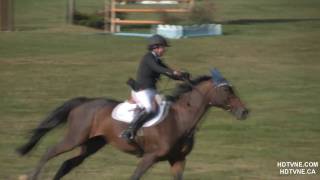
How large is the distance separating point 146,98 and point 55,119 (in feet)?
4.98

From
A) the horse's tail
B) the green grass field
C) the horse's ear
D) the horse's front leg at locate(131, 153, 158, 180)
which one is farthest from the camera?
the green grass field

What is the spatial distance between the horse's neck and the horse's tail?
4.76 feet

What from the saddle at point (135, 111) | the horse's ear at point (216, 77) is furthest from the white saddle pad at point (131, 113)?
the horse's ear at point (216, 77)

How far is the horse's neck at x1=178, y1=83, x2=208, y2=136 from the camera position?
10.2m

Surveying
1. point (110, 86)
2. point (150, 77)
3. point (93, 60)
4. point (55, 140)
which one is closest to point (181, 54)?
point (93, 60)

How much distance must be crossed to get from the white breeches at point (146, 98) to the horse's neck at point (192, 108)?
40 cm

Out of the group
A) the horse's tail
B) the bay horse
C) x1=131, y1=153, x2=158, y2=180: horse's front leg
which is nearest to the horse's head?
the bay horse

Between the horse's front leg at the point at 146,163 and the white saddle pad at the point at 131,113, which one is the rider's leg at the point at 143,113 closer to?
the white saddle pad at the point at 131,113

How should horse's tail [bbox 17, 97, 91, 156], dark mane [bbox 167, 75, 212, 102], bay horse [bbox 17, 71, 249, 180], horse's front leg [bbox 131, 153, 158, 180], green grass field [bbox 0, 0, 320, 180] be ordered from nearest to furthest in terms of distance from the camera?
horse's front leg [bbox 131, 153, 158, 180] → bay horse [bbox 17, 71, 249, 180] → dark mane [bbox 167, 75, 212, 102] → horse's tail [bbox 17, 97, 91, 156] → green grass field [bbox 0, 0, 320, 180]

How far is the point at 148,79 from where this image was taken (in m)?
10.4

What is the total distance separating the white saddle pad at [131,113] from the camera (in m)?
10.2

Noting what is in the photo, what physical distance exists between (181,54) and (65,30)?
8361mm

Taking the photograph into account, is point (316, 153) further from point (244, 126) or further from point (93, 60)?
point (93, 60)

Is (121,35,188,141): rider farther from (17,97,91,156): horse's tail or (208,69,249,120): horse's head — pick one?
(17,97,91,156): horse's tail
